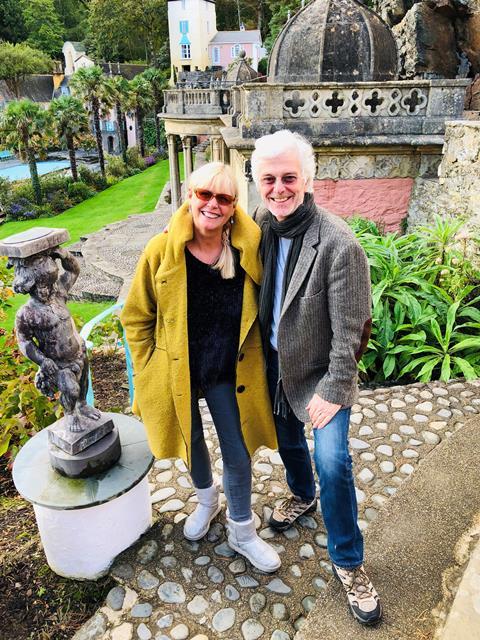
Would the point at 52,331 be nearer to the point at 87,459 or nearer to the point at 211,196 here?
the point at 87,459

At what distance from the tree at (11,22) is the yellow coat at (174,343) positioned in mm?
57929

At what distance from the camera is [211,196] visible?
2.32 m

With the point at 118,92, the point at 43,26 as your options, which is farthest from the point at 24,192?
the point at 43,26

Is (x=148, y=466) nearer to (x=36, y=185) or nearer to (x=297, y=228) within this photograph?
(x=297, y=228)

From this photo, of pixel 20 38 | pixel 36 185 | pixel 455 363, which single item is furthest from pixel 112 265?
pixel 20 38

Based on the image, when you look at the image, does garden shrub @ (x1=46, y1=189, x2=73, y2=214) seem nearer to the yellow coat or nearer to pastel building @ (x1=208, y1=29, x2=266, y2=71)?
pastel building @ (x1=208, y1=29, x2=266, y2=71)

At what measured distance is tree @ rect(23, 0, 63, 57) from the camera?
5098 cm

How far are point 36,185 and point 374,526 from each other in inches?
1205

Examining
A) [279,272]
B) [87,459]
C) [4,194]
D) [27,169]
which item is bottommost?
[27,169]

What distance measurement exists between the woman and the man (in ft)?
0.45

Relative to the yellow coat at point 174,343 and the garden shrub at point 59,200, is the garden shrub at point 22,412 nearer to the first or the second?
the yellow coat at point 174,343

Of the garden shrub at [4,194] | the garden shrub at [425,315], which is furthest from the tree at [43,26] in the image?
the garden shrub at [425,315]

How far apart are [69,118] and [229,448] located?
106ft

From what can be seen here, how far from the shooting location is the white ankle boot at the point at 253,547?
288cm
